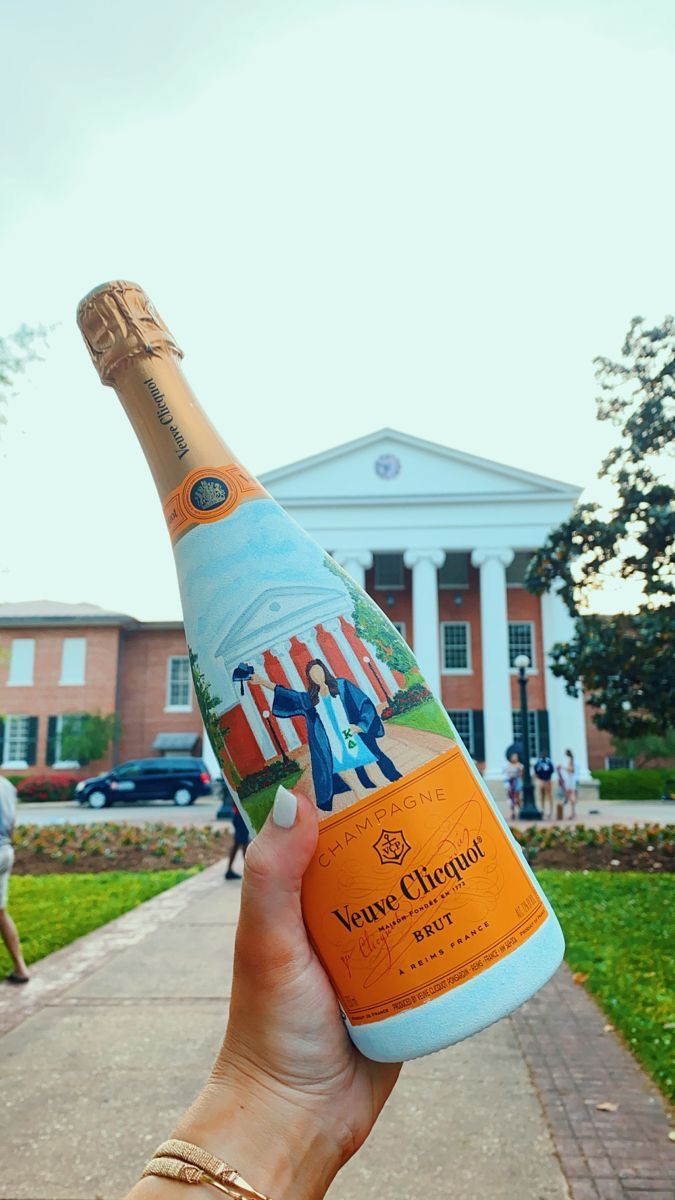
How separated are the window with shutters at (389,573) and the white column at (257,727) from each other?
128 ft

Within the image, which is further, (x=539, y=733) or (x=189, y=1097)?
(x=539, y=733)

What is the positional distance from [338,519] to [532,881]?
3664 cm

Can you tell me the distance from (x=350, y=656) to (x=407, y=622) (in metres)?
38.2

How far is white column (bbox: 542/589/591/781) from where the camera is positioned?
114 feet

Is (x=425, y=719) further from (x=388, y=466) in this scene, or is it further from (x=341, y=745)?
(x=388, y=466)

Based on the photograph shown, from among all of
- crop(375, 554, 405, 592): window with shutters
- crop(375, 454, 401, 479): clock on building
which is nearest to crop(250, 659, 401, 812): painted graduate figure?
crop(375, 454, 401, 479): clock on building

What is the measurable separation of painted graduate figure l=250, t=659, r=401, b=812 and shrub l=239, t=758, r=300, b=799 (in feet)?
0.18

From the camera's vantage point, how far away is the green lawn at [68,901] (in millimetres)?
8023

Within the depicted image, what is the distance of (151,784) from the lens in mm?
29922

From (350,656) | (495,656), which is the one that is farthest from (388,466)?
(350,656)

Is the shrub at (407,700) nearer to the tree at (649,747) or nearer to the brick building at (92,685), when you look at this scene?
the tree at (649,747)

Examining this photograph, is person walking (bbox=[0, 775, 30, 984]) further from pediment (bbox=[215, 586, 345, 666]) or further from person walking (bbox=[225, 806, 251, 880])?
pediment (bbox=[215, 586, 345, 666])

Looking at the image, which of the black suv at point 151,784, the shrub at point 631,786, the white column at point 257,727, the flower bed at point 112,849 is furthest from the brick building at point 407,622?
the white column at point 257,727

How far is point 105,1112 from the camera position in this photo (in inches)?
161
